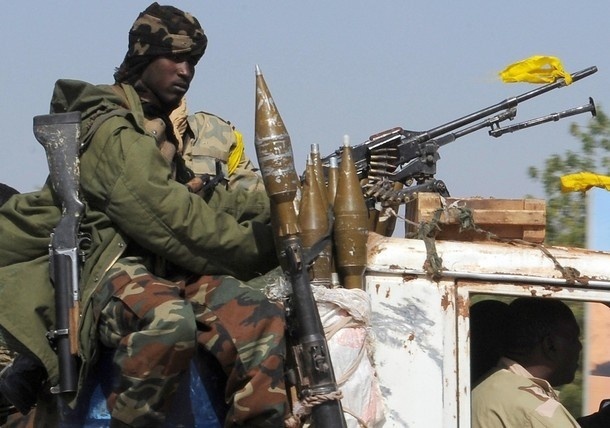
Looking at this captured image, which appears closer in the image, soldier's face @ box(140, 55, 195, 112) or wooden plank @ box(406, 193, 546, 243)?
wooden plank @ box(406, 193, 546, 243)

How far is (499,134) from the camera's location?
5211 millimetres

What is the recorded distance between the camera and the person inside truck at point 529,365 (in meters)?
3.65

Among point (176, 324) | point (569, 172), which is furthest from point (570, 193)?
point (176, 324)

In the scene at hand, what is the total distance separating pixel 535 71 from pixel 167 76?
5.14ft

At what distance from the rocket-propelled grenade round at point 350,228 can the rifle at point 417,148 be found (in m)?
0.31

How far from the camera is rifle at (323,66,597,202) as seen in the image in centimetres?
417

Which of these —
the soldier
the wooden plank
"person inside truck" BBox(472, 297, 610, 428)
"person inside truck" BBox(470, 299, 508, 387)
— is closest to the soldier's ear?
"person inside truck" BBox(472, 297, 610, 428)

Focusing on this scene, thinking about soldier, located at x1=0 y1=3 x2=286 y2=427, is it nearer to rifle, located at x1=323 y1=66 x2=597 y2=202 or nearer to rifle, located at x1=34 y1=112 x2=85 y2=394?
rifle, located at x1=34 y1=112 x2=85 y2=394

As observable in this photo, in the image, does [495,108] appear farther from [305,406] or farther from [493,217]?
[305,406]

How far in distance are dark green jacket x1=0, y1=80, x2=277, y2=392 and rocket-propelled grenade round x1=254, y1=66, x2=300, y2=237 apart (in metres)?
0.20

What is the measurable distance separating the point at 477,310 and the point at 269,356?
3.14 ft

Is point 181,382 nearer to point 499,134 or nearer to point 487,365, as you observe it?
point 487,365

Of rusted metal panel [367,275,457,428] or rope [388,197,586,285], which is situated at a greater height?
rope [388,197,586,285]

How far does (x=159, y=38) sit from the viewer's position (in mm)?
3775
